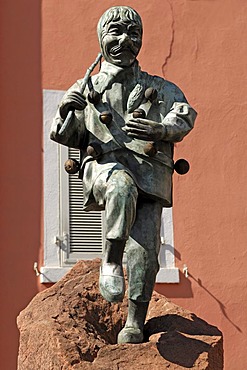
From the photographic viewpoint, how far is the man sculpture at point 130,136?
401 centimetres

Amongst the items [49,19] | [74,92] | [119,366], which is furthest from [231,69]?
[119,366]

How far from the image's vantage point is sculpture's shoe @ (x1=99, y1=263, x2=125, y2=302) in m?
3.75

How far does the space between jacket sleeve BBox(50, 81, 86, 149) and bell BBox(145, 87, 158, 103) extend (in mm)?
293

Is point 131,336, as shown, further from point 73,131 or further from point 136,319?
point 73,131

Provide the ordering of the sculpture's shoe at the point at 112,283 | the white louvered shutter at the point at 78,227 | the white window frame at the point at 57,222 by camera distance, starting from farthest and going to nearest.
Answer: the white louvered shutter at the point at 78,227 < the white window frame at the point at 57,222 < the sculpture's shoe at the point at 112,283

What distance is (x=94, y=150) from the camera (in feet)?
13.2

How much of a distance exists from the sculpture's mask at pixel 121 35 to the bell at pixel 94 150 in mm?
392

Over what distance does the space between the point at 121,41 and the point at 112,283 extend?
3.44ft

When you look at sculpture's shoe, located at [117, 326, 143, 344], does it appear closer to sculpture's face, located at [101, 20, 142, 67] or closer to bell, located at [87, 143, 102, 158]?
A: bell, located at [87, 143, 102, 158]

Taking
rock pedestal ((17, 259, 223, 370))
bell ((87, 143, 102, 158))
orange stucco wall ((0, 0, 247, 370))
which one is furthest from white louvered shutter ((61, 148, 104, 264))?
bell ((87, 143, 102, 158))

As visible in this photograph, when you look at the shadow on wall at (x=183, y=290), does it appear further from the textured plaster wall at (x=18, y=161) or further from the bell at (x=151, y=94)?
the bell at (x=151, y=94)

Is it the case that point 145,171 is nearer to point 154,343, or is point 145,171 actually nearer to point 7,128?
point 154,343

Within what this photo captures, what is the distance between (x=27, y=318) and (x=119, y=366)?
69 cm

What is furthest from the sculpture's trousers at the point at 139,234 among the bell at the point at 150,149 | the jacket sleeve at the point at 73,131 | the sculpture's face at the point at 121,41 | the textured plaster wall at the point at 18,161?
the textured plaster wall at the point at 18,161
